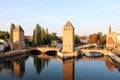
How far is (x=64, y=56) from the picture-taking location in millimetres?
47812

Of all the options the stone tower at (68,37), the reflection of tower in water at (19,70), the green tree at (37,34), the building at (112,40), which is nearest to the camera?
the reflection of tower in water at (19,70)

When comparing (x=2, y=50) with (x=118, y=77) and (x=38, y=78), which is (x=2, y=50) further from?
(x=118, y=77)

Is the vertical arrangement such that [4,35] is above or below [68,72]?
above

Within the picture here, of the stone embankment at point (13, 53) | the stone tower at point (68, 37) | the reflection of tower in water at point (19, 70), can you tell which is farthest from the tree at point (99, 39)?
the reflection of tower in water at point (19, 70)

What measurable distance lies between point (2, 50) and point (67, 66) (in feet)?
75.0

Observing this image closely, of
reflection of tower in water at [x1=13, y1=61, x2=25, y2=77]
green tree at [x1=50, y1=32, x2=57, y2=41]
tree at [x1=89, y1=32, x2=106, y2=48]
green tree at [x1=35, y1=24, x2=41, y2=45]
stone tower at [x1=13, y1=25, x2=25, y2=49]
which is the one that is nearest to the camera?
reflection of tower in water at [x1=13, y1=61, x2=25, y2=77]

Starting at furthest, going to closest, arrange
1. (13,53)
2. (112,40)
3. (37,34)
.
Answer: (112,40) → (37,34) → (13,53)

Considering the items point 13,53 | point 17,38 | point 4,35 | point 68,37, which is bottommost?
Result: point 13,53

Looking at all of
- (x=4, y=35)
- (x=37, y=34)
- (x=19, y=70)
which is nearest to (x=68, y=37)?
(x=37, y=34)

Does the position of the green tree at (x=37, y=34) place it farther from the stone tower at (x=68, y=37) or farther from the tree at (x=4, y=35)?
the stone tower at (x=68, y=37)

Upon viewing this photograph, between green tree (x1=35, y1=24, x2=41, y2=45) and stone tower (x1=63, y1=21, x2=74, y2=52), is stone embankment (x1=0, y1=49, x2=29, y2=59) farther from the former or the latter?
stone tower (x1=63, y1=21, x2=74, y2=52)

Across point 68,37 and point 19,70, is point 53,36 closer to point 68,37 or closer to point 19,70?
point 68,37

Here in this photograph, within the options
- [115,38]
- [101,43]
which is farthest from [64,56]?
[115,38]

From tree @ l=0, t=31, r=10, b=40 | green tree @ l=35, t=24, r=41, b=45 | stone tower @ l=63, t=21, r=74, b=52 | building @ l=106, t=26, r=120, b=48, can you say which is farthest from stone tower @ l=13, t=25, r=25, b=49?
building @ l=106, t=26, r=120, b=48
